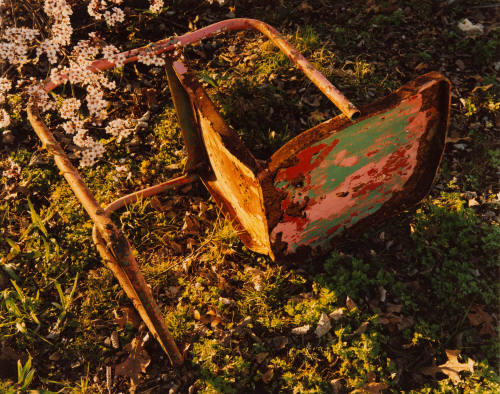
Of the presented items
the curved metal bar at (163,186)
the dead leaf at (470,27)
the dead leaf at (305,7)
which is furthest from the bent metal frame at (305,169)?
the dead leaf at (470,27)

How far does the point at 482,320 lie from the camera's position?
2.42 metres

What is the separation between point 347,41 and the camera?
13.2 ft

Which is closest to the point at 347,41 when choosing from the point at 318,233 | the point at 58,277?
the point at 318,233

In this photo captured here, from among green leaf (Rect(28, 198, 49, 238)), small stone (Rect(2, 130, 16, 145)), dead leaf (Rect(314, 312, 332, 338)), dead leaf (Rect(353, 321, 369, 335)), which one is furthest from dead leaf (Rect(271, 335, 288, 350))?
small stone (Rect(2, 130, 16, 145))

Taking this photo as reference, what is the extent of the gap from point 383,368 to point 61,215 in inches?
104

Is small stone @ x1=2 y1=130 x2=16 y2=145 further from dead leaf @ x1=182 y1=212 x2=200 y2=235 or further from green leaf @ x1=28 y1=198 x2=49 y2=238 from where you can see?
dead leaf @ x1=182 y1=212 x2=200 y2=235

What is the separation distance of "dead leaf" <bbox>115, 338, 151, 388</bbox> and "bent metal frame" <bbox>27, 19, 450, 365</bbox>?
0.22m

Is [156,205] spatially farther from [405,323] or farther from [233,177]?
[405,323]

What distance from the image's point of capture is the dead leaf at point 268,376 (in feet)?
7.48

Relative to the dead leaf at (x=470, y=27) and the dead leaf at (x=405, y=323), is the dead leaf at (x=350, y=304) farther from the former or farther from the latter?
the dead leaf at (x=470, y=27)

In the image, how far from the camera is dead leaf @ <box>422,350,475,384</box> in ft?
7.32

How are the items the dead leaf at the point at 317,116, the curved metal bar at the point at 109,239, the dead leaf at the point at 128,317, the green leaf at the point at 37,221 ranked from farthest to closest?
1. the dead leaf at the point at 317,116
2. the green leaf at the point at 37,221
3. the dead leaf at the point at 128,317
4. the curved metal bar at the point at 109,239

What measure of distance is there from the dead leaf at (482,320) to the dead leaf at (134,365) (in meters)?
2.04

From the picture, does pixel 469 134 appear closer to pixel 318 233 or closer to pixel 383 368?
pixel 318 233
